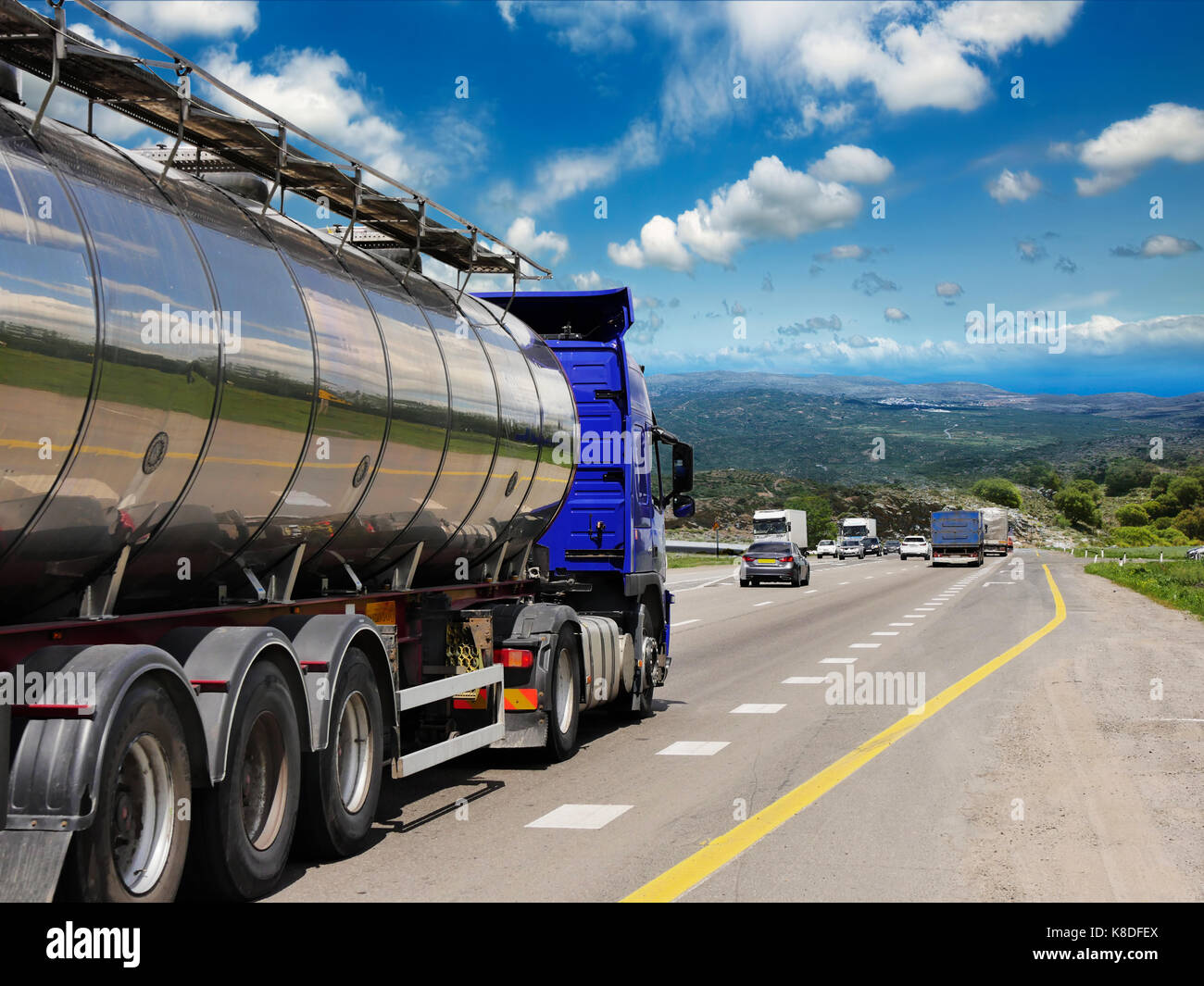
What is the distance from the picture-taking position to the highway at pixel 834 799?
6.38m

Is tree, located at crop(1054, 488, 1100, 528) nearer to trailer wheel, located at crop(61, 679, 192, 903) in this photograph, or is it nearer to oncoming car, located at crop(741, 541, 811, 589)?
oncoming car, located at crop(741, 541, 811, 589)

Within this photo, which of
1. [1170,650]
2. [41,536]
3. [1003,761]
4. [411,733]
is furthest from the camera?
[1170,650]

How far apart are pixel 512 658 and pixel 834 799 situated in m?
2.72

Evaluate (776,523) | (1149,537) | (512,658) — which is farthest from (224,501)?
(1149,537)

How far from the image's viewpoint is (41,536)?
16.6 feet

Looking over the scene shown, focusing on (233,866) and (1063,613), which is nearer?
(233,866)

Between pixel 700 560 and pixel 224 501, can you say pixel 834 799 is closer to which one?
pixel 224 501

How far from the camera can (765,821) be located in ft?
25.7

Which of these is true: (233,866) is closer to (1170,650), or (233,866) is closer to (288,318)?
(288,318)

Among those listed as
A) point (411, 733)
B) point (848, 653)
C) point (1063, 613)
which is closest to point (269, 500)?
point (411, 733)

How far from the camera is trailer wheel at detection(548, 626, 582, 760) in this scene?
10.1 meters

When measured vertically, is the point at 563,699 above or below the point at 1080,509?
below

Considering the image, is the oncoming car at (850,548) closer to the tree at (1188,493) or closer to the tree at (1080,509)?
the tree at (1080,509)
